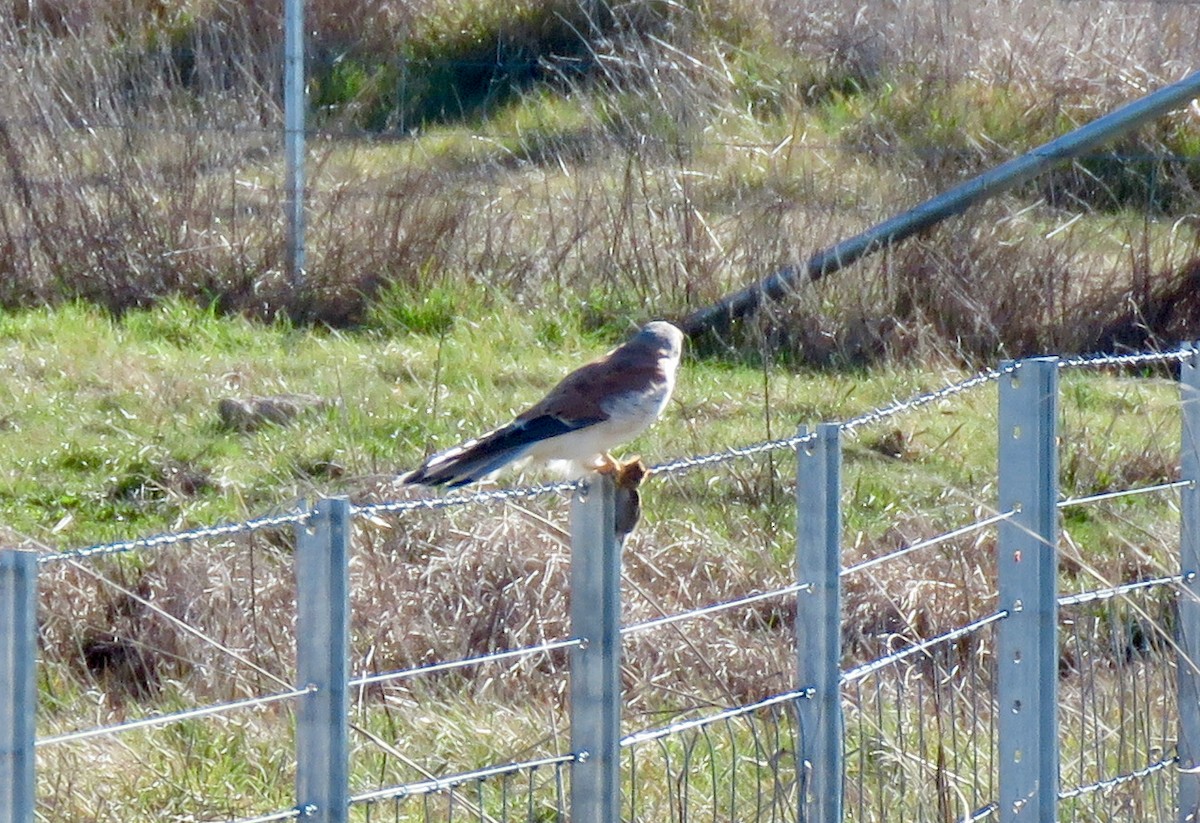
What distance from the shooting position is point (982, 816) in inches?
148

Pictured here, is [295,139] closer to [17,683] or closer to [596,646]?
[596,646]

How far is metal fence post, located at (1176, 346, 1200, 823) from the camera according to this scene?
4.13 metres

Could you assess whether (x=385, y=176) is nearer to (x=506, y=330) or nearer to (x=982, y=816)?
(x=506, y=330)

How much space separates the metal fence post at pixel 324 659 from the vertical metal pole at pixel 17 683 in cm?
40

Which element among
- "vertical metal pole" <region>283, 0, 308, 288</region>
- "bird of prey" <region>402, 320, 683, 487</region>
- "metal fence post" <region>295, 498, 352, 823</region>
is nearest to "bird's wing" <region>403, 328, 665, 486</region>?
"bird of prey" <region>402, 320, 683, 487</region>

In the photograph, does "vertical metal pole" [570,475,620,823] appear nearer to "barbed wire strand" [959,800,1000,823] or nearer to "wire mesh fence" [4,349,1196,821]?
"wire mesh fence" [4,349,1196,821]

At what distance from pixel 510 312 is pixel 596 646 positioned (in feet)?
19.1

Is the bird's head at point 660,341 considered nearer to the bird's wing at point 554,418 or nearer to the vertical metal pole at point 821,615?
the bird's wing at point 554,418

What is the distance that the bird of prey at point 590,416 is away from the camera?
4.27 m

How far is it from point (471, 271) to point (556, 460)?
436 cm

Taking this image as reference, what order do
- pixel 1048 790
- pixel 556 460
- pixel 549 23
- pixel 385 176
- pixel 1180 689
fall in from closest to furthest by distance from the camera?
pixel 1048 790
pixel 1180 689
pixel 556 460
pixel 385 176
pixel 549 23

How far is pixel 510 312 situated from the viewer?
28.4 feet

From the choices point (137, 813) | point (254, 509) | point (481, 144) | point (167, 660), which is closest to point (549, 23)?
point (481, 144)

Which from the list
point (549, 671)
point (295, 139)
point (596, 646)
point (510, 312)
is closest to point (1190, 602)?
point (596, 646)
